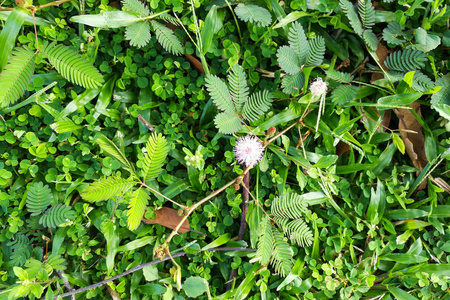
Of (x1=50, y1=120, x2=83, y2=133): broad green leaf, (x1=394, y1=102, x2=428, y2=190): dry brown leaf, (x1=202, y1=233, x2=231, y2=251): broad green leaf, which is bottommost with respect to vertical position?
(x1=202, y1=233, x2=231, y2=251): broad green leaf

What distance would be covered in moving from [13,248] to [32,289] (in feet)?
0.92

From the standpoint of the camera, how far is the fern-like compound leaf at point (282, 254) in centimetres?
148

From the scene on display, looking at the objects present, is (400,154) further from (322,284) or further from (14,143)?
(14,143)

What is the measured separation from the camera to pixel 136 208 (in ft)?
4.45

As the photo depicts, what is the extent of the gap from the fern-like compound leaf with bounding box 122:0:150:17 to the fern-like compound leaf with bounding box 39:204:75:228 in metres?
0.94

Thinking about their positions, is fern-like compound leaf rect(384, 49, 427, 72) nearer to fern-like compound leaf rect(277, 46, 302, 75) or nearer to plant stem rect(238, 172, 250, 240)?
fern-like compound leaf rect(277, 46, 302, 75)

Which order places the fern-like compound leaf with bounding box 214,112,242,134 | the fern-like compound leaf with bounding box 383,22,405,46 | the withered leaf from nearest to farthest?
the fern-like compound leaf with bounding box 214,112,242,134, the fern-like compound leaf with bounding box 383,22,405,46, the withered leaf

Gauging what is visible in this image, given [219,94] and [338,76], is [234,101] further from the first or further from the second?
[338,76]

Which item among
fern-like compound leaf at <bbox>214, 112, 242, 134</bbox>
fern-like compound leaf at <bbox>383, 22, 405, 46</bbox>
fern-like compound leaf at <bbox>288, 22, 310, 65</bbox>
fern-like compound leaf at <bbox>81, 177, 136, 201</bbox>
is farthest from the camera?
fern-like compound leaf at <bbox>383, 22, 405, 46</bbox>

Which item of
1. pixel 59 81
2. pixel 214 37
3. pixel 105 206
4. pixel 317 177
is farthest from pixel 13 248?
pixel 317 177

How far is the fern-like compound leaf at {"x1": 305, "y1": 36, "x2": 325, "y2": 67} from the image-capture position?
1569 mm

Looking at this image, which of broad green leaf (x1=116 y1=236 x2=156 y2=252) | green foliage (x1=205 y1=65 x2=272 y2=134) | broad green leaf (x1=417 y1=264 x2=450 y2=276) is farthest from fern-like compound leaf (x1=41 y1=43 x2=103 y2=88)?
broad green leaf (x1=417 y1=264 x2=450 y2=276)

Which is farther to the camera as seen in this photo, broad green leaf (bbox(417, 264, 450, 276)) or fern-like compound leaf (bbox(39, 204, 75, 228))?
broad green leaf (bbox(417, 264, 450, 276))

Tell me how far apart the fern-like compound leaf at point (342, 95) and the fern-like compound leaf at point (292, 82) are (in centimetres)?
16
